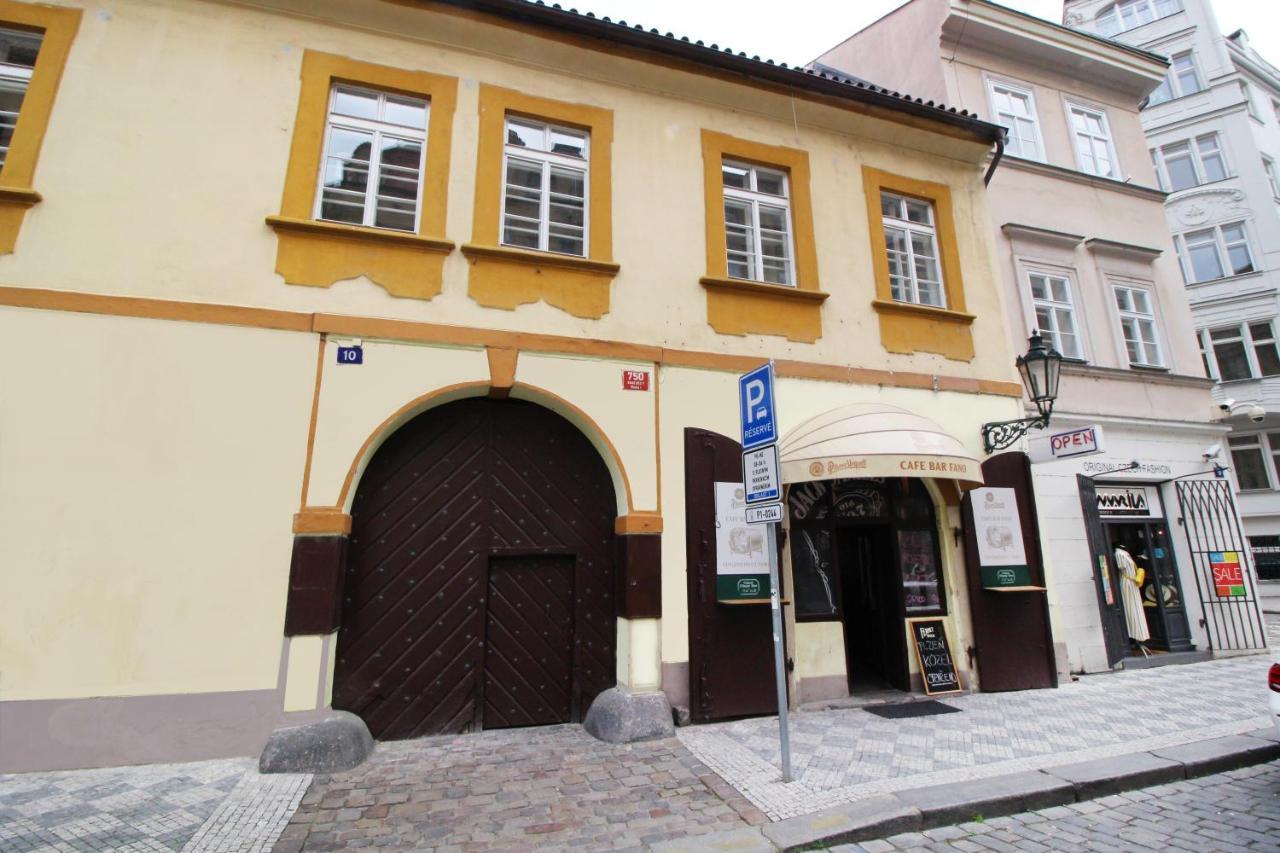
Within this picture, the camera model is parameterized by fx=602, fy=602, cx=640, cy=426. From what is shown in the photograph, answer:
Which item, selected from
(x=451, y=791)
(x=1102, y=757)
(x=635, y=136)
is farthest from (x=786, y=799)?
(x=635, y=136)

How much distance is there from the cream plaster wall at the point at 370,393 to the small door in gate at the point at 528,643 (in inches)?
64.7

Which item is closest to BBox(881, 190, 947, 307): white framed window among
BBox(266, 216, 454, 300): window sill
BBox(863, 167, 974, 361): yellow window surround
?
BBox(863, 167, 974, 361): yellow window surround

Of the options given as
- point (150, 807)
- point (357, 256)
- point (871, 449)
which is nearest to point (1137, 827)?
point (871, 449)

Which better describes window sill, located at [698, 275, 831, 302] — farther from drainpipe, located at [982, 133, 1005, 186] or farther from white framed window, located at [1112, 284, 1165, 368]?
white framed window, located at [1112, 284, 1165, 368]

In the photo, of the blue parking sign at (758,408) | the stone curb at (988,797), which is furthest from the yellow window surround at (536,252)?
the stone curb at (988,797)

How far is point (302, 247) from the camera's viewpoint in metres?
5.79

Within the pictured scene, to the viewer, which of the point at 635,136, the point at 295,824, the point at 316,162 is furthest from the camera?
the point at 635,136

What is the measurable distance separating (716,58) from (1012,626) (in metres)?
7.81

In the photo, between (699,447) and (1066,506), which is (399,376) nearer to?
(699,447)

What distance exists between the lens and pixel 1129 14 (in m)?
21.6

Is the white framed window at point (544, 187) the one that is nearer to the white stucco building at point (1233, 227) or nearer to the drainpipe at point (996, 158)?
the drainpipe at point (996, 158)

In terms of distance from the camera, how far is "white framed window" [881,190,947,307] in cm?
815

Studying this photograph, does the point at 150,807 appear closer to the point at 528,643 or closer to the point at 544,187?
the point at 528,643

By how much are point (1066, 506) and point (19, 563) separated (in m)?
11.7
